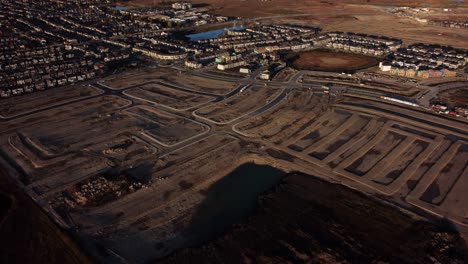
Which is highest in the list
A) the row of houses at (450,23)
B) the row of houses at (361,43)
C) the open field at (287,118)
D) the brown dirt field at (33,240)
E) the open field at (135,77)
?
the row of houses at (450,23)

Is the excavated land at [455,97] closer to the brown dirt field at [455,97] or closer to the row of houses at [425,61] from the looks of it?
the brown dirt field at [455,97]

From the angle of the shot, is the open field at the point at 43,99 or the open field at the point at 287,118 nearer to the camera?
the open field at the point at 287,118

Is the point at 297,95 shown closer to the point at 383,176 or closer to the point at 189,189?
the point at 383,176

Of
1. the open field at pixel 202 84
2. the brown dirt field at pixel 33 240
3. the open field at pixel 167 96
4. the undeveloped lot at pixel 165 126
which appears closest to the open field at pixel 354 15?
the open field at pixel 202 84

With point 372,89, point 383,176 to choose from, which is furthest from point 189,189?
point 372,89

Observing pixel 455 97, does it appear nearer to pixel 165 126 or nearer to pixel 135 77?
pixel 165 126

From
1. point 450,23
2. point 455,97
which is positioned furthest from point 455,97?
point 450,23

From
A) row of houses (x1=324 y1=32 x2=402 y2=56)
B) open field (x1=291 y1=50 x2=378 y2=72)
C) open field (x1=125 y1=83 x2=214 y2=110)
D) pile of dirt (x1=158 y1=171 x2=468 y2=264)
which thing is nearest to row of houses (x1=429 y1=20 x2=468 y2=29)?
row of houses (x1=324 y1=32 x2=402 y2=56)

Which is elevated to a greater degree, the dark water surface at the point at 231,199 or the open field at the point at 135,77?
the open field at the point at 135,77
